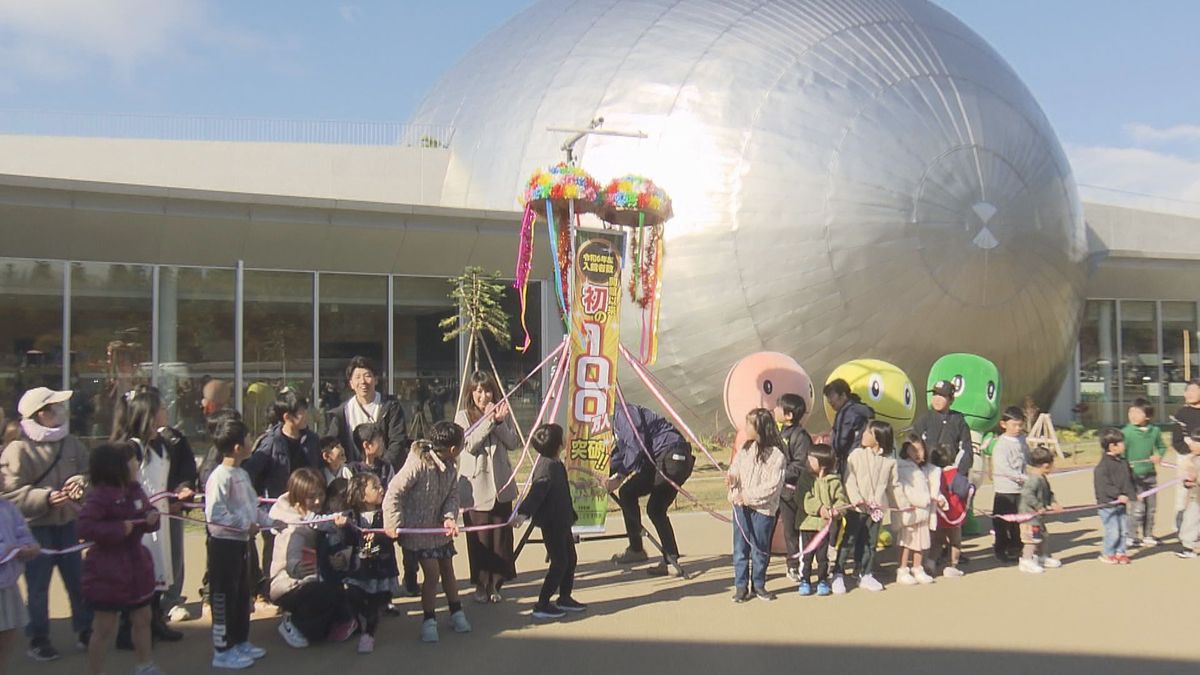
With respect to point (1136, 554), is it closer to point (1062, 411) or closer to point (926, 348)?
point (926, 348)

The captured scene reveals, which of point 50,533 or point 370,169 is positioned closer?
point 50,533

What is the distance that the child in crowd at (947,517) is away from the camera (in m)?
8.13

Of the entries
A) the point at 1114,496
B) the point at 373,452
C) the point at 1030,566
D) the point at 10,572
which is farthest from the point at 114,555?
the point at 1114,496

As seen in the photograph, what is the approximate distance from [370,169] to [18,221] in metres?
8.32

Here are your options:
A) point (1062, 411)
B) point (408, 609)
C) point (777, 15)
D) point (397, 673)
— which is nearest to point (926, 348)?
point (777, 15)

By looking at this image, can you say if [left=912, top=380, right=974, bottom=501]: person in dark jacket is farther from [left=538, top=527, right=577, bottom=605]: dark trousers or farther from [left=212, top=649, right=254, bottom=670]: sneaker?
[left=212, top=649, right=254, bottom=670]: sneaker

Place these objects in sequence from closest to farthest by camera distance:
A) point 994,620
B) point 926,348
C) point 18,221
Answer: point 994,620 → point 18,221 → point 926,348

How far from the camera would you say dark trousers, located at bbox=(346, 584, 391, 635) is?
612cm

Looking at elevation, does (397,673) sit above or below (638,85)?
below

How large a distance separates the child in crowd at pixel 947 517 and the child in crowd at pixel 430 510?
4.09 metres

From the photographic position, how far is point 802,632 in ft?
20.6

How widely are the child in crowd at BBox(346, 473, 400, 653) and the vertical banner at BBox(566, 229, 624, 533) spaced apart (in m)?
2.49

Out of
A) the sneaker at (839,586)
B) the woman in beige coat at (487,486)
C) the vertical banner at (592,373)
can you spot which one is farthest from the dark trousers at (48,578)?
the sneaker at (839,586)

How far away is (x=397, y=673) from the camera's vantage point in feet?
18.1
